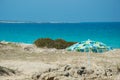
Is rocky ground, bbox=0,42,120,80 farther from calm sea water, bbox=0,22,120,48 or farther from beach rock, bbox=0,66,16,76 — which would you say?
calm sea water, bbox=0,22,120,48

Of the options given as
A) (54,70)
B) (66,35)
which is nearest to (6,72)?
(54,70)

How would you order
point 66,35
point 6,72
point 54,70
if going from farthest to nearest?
point 66,35
point 6,72
point 54,70

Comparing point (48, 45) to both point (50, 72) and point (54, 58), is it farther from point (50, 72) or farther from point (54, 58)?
point (50, 72)

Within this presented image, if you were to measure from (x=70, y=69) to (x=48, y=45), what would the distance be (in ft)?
51.2

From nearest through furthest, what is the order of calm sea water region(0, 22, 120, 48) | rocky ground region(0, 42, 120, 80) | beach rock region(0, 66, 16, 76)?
rocky ground region(0, 42, 120, 80) → beach rock region(0, 66, 16, 76) → calm sea water region(0, 22, 120, 48)

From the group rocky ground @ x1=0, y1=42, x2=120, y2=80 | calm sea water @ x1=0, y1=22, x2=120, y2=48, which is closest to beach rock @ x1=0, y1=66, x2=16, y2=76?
rocky ground @ x1=0, y1=42, x2=120, y2=80

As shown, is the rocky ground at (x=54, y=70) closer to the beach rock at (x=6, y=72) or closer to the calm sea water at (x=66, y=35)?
the beach rock at (x=6, y=72)

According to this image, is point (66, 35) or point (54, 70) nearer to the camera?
point (54, 70)

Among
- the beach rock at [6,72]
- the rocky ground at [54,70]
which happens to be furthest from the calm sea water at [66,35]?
the beach rock at [6,72]

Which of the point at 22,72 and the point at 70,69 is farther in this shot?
the point at 22,72

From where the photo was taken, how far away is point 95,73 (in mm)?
14781

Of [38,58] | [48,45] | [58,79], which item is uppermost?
[48,45]

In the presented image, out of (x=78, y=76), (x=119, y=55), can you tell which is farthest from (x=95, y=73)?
(x=119, y=55)

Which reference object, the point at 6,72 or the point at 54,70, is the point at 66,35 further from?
the point at 54,70
